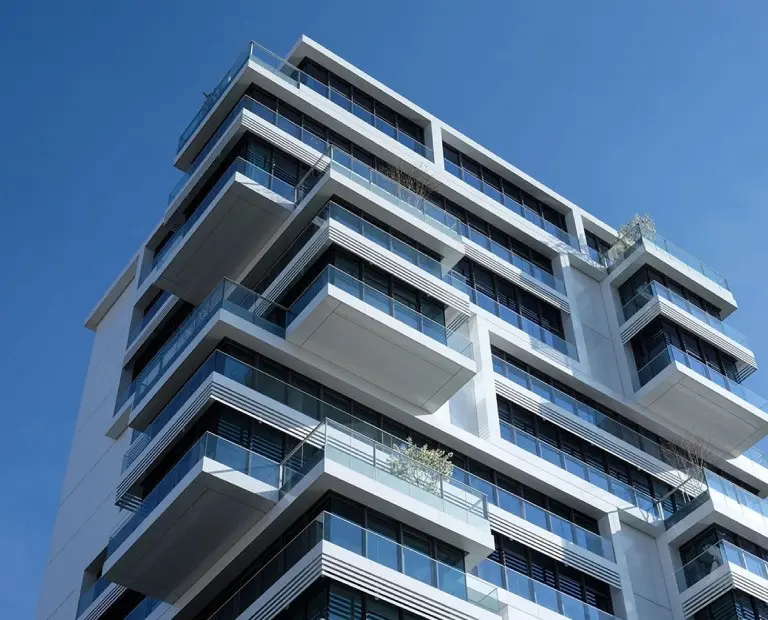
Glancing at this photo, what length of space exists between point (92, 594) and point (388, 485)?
10.4 meters

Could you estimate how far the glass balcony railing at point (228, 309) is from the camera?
106 ft

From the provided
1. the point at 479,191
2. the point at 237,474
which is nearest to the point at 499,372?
the point at 479,191

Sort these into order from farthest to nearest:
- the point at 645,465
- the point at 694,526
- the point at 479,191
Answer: the point at 479,191
the point at 645,465
the point at 694,526

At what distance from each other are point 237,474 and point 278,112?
15.0 metres

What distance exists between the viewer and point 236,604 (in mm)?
27703

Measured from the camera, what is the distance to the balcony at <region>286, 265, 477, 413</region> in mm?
31922

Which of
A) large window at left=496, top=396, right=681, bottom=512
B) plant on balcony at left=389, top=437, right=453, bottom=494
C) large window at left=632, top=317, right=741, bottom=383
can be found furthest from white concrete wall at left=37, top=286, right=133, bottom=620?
large window at left=632, top=317, right=741, bottom=383

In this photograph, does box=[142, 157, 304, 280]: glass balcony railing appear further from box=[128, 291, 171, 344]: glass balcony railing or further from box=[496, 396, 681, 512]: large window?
box=[496, 396, 681, 512]: large window

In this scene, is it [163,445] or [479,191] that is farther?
[479,191]

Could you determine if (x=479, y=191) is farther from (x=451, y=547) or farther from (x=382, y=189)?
(x=451, y=547)

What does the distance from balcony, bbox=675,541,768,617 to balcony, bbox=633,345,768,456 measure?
583cm

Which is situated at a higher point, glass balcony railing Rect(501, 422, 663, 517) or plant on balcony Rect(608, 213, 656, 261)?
plant on balcony Rect(608, 213, 656, 261)

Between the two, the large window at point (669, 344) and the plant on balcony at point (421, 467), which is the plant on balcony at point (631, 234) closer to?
the large window at point (669, 344)

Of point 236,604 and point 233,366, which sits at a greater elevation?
point 233,366
